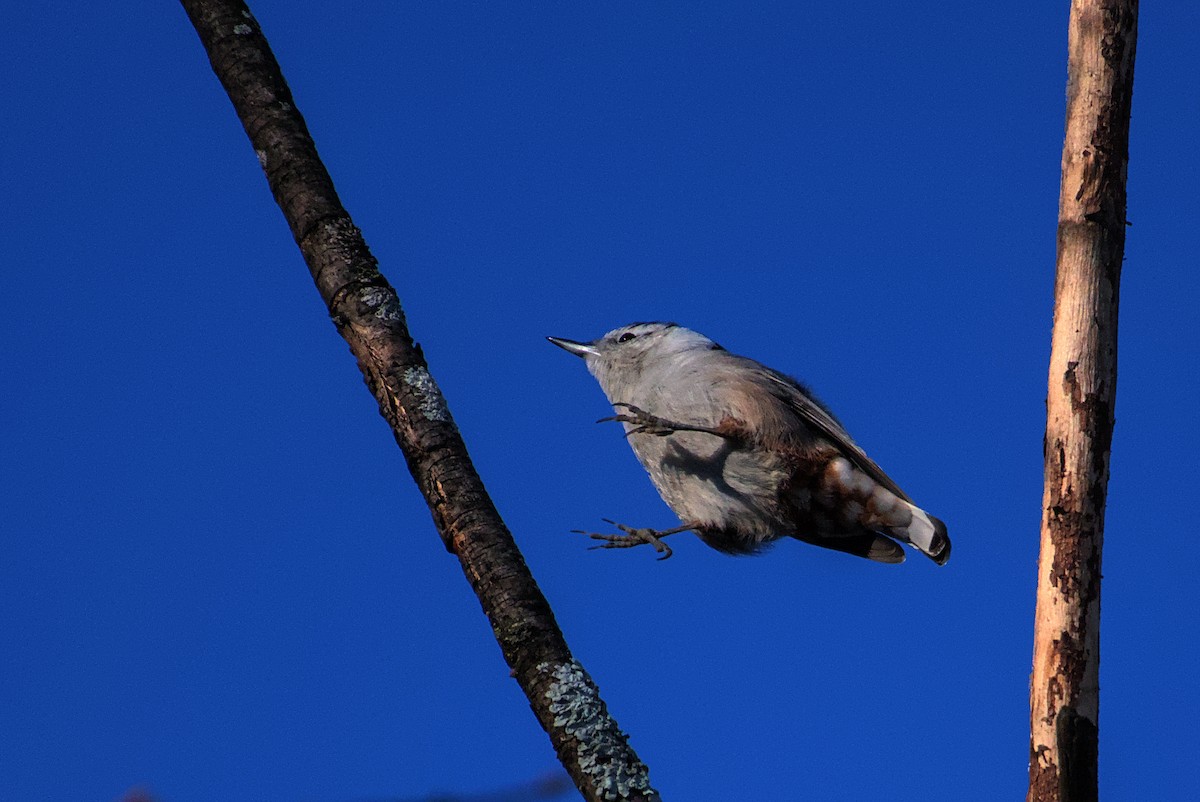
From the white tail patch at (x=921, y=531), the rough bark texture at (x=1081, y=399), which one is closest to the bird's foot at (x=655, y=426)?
the white tail patch at (x=921, y=531)

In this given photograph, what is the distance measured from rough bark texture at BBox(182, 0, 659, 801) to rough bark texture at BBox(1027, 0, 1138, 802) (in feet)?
3.18

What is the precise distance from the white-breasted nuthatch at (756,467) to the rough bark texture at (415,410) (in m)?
1.46

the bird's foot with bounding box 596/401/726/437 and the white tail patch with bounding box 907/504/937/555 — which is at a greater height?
the bird's foot with bounding box 596/401/726/437

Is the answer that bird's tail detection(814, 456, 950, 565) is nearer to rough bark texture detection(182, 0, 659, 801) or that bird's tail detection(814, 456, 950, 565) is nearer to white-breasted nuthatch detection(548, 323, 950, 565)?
white-breasted nuthatch detection(548, 323, 950, 565)

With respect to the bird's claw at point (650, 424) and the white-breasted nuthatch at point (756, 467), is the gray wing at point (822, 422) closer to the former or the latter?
the white-breasted nuthatch at point (756, 467)

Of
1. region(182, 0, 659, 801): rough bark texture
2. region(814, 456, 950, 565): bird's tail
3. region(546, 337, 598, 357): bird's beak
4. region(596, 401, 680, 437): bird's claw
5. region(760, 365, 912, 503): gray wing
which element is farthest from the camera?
region(546, 337, 598, 357): bird's beak

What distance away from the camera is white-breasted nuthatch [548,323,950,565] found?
14.6 ft

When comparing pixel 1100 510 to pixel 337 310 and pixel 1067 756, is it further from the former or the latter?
pixel 337 310

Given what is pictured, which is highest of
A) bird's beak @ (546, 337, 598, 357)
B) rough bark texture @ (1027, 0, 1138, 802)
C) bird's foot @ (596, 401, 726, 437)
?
bird's beak @ (546, 337, 598, 357)

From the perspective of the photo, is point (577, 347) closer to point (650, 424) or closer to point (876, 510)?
point (650, 424)

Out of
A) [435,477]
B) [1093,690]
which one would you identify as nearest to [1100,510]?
[1093,690]

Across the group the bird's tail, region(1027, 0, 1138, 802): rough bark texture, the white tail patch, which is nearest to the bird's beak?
the bird's tail

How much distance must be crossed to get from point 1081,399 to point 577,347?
9.13ft

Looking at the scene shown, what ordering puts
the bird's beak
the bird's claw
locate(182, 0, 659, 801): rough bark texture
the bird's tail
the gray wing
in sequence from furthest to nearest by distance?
the bird's beak < the gray wing < the bird's tail < the bird's claw < locate(182, 0, 659, 801): rough bark texture
